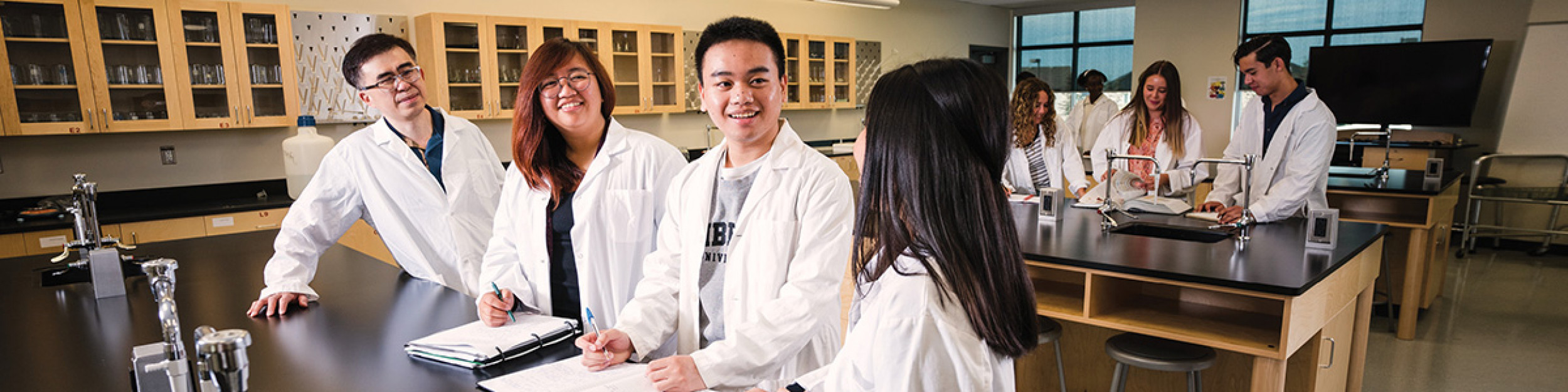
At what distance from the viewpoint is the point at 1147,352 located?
2336 mm

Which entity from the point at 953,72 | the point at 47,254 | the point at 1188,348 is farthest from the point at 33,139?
the point at 1188,348

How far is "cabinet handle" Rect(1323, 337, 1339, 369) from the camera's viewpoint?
8.30 feet

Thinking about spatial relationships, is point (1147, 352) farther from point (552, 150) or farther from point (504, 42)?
point (504, 42)

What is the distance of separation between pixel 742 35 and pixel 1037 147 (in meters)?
3.45

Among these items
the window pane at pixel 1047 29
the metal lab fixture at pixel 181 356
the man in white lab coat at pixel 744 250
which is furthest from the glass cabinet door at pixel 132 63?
the window pane at pixel 1047 29

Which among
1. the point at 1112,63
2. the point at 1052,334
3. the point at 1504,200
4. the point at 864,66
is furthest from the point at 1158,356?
the point at 1112,63

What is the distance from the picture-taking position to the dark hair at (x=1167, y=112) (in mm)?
3912

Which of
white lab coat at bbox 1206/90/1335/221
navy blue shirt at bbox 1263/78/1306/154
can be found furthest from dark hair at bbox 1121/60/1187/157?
navy blue shirt at bbox 1263/78/1306/154

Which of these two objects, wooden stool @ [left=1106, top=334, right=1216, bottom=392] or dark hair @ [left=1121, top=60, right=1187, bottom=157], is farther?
dark hair @ [left=1121, top=60, right=1187, bottom=157]

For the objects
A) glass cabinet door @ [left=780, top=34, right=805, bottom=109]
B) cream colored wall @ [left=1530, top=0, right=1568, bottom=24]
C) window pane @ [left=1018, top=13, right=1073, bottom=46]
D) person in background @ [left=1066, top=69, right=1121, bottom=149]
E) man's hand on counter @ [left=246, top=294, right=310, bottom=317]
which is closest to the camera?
man's hand on counter @ [left=246, top=294, right=310, bottom=317]

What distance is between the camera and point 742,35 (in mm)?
1548

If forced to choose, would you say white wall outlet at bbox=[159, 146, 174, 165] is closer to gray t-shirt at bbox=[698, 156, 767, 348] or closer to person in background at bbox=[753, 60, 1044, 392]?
gray t-shirt at bbox=[698, 156, 767, 348]

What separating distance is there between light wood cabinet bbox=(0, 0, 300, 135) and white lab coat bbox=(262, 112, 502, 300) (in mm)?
2430

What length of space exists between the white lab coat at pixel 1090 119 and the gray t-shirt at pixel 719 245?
5.78 m
